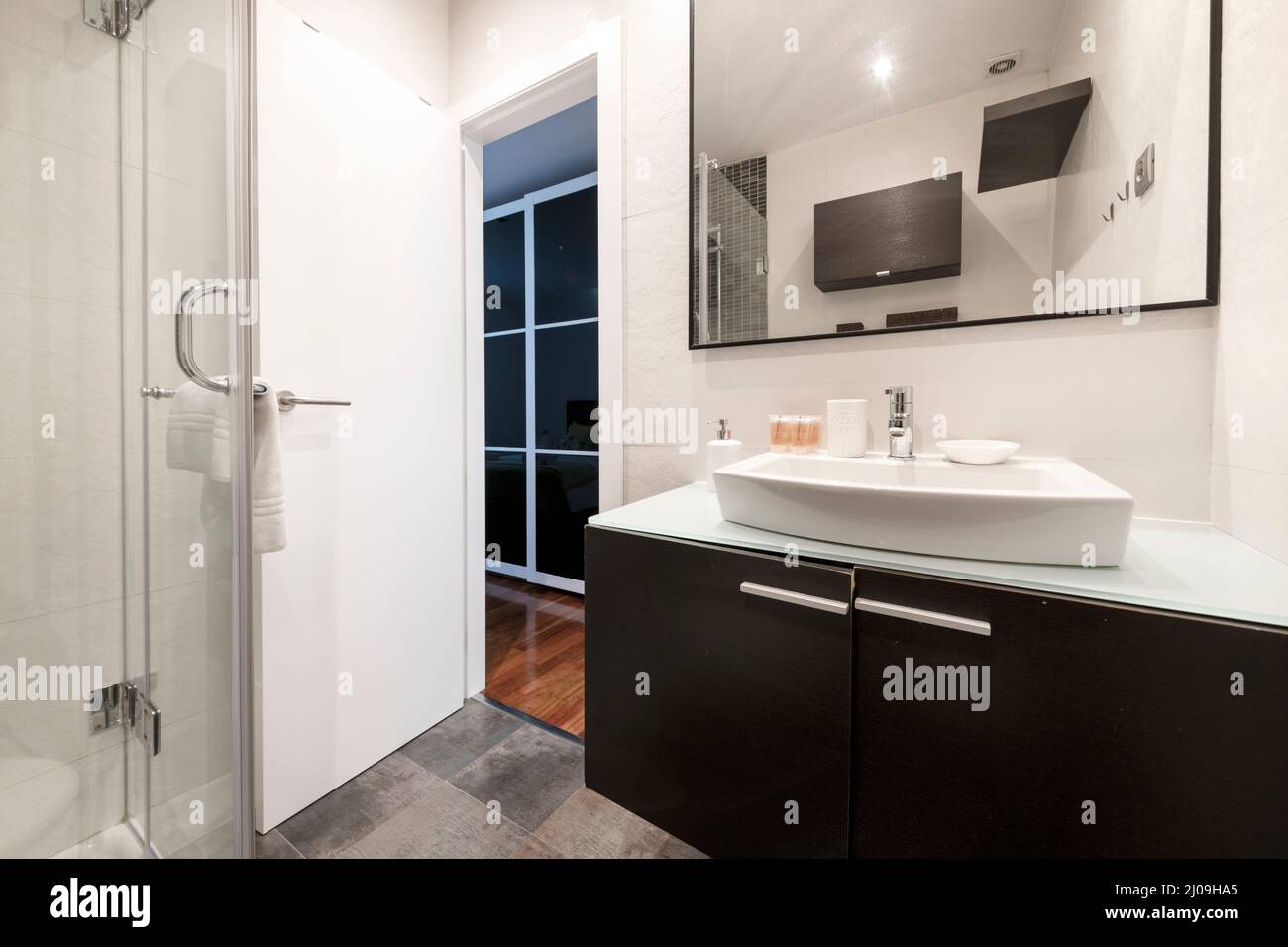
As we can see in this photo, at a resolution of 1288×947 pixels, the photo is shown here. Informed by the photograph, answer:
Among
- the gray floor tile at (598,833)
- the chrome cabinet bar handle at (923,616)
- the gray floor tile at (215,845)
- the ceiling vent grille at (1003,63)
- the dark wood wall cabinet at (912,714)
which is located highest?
the ceiling vent grille at (1003,63)

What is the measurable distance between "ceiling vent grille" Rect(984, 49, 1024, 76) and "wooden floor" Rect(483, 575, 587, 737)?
5.26ft

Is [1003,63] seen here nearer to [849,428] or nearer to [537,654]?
[849,428]

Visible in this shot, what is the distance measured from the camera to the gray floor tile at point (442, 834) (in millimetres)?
1190

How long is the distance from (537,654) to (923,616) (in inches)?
73.8

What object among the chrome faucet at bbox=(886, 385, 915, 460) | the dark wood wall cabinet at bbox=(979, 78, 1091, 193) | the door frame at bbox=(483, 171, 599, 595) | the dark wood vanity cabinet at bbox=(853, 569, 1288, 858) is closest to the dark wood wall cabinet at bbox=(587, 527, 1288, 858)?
the dark wood vanity cabinet at bbox=(853, 569, 1288, 858)

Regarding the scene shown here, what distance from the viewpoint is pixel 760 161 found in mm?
1258

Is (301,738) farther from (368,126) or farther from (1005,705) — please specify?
(368,126)

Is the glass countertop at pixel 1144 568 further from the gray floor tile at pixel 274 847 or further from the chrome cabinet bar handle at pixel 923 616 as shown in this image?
the gray floor tile at pixel 274 847

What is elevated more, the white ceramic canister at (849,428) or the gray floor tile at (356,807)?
the white ceramic canister at (849,428)

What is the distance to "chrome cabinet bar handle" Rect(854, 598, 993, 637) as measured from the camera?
2.05 ft

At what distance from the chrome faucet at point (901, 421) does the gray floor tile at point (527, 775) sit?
120cm

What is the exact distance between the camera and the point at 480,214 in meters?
1.80

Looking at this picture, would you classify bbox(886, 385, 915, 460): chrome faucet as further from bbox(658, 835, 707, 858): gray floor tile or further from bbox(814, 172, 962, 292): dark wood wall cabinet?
bbox(658, 835, 707, 858): gray floor tile

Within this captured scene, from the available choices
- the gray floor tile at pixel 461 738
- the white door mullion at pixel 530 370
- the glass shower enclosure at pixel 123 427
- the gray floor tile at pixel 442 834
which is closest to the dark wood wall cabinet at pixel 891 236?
the glass shower enclosure at pixel 123 427
